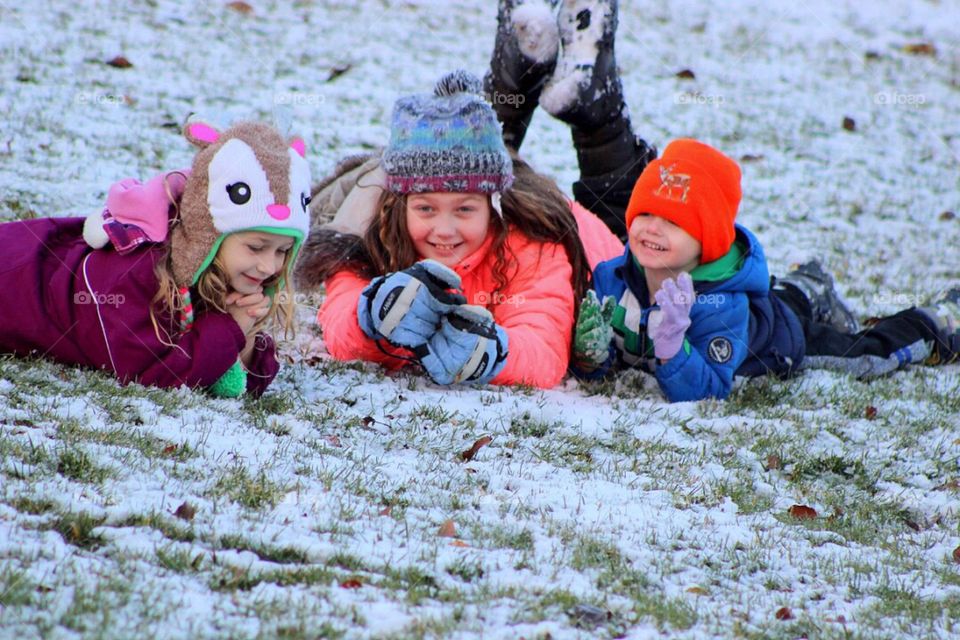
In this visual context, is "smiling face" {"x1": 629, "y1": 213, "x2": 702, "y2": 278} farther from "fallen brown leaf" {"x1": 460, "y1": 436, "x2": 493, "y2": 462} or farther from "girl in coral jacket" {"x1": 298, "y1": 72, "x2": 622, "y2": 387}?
"fallen brown leaf" {"x1": 460, "y1": 436, "x2": 493, "y2": 462}

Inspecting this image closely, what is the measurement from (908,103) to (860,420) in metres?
9.64

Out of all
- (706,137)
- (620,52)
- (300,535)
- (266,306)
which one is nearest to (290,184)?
(266,306)

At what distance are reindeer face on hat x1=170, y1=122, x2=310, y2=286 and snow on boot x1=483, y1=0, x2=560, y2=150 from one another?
2716 millimetres

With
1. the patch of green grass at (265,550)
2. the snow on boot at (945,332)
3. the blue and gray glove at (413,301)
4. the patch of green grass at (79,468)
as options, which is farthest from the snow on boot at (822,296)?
the patch of green grass at (79,468)

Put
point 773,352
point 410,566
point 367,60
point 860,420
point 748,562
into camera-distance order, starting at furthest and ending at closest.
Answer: point 367,60, point 773,352, point 860,420, point 748,562, point 410,566

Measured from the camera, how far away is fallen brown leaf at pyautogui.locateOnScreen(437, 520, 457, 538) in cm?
358

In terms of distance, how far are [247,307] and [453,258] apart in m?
1.44

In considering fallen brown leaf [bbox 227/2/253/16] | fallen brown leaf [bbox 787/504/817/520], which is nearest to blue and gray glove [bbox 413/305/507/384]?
fallen brown leaf [bbox 787/504/817/520]

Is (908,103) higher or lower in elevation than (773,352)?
higher

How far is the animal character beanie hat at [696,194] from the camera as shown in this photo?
18.3ft

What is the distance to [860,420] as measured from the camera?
5551mm

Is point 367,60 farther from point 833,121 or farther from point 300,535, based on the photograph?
point 300,535

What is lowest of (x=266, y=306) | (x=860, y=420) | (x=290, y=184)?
(x=860, y=420)

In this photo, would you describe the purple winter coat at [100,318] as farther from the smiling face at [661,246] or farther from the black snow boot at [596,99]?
the black snow boot at [596,99]
